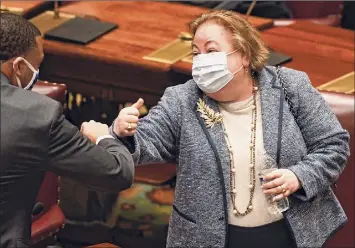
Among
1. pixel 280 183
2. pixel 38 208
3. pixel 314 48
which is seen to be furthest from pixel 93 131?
pixel 314 48

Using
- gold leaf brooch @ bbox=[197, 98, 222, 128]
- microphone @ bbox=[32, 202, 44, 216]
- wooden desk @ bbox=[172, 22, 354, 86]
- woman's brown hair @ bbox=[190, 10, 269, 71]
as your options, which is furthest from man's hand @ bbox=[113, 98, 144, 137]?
wooden desk @ bbox=[172, 22, 354, 86]

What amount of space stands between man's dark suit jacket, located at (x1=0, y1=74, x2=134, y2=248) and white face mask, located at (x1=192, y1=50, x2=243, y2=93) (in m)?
0.57

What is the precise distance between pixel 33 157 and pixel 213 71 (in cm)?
80

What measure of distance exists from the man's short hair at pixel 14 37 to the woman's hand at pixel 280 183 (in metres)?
0.90

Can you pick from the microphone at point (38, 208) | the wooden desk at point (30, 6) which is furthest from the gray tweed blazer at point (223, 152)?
the wooden desk at point (30, 6)

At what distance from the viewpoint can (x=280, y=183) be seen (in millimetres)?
3057

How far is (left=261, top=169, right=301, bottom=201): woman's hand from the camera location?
305 centimetres

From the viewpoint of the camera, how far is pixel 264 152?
3.11 metres

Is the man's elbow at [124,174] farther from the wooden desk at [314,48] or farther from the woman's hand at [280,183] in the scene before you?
the wooden desk at [314,48]

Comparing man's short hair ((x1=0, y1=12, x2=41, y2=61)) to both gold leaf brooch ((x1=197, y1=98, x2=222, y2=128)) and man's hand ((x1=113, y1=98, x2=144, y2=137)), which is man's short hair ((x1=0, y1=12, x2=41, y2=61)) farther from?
gold leaf brooch ((x1=197, y1=98, x2=222, y2=128))

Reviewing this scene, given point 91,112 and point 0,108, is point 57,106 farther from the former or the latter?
point 91,112

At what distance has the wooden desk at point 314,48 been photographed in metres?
4.32

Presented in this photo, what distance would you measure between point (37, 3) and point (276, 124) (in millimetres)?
2204

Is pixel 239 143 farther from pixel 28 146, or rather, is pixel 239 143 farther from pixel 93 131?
pixel 28 146
